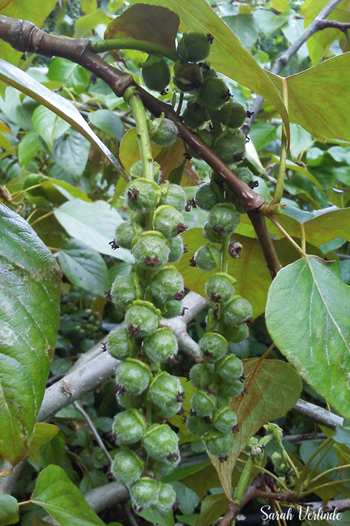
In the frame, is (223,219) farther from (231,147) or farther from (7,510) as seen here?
(7,510)

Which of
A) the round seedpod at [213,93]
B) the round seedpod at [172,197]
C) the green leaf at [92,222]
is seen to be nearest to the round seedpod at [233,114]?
the round seedpod at [213,93]

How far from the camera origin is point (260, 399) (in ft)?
1.90

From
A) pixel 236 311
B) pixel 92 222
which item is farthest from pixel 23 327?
pixel 92 222

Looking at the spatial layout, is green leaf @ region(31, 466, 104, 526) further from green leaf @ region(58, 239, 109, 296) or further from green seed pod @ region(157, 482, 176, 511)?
green leaf @ region(58, 239, 109, 296)

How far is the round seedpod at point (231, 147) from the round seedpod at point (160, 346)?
21 centimetres

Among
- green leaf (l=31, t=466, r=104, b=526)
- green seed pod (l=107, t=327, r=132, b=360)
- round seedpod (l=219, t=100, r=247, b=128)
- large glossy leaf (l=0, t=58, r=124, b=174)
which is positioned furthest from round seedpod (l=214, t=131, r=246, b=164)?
green leaf (l=31, t=466, r=104, b=526)

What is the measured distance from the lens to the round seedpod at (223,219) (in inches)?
15.8

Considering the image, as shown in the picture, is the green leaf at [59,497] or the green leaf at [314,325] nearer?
the green leaf at [314,325]

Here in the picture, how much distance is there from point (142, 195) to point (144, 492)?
223mm

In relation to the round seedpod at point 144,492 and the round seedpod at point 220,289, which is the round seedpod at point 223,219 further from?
the round seedpod at point 144,492

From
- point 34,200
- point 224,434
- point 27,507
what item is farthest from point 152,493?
point 34,200

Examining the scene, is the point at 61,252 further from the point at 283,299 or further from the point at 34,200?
the point at 283,299

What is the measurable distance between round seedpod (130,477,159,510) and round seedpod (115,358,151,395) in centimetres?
7

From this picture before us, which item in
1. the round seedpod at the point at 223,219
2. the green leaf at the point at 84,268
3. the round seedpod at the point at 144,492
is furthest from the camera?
the green leaf at the point at 84,268
